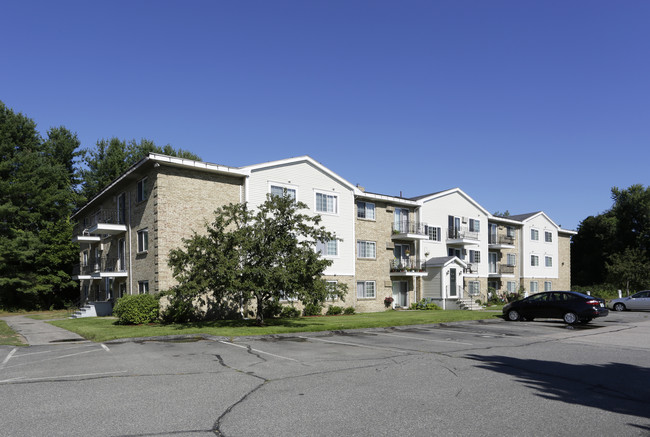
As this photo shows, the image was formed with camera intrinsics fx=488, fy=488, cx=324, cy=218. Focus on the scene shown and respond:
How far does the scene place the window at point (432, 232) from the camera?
1507 inches

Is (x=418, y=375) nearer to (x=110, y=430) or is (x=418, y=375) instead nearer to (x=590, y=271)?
(x=110, y=430)

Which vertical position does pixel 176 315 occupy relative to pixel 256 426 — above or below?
below

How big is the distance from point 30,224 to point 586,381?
45.1m

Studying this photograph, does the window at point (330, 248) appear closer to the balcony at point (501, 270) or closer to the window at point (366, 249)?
the window at point (366, 249)

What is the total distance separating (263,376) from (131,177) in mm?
21125

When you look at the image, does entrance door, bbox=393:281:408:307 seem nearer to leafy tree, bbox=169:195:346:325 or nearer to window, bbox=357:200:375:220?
window, bbox=357:200:375:220

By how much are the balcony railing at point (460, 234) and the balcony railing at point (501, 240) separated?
12.2ft

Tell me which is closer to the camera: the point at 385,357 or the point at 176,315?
the point at 385,357

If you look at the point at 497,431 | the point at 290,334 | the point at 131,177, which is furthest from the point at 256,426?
the point at 131,177

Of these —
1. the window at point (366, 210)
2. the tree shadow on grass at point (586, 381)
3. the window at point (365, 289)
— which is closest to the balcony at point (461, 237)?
the window at point (366, 210)

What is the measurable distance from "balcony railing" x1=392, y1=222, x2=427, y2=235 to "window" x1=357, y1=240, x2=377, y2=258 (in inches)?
97.7

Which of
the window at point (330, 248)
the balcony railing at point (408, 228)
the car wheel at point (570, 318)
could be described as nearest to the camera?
the car wheel at point (570, 318)

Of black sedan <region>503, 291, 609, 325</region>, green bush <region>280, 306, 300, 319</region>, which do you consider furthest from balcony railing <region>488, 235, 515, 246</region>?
green bush <region>280, 306, 300, 319</region>

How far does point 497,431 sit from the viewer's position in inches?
243
